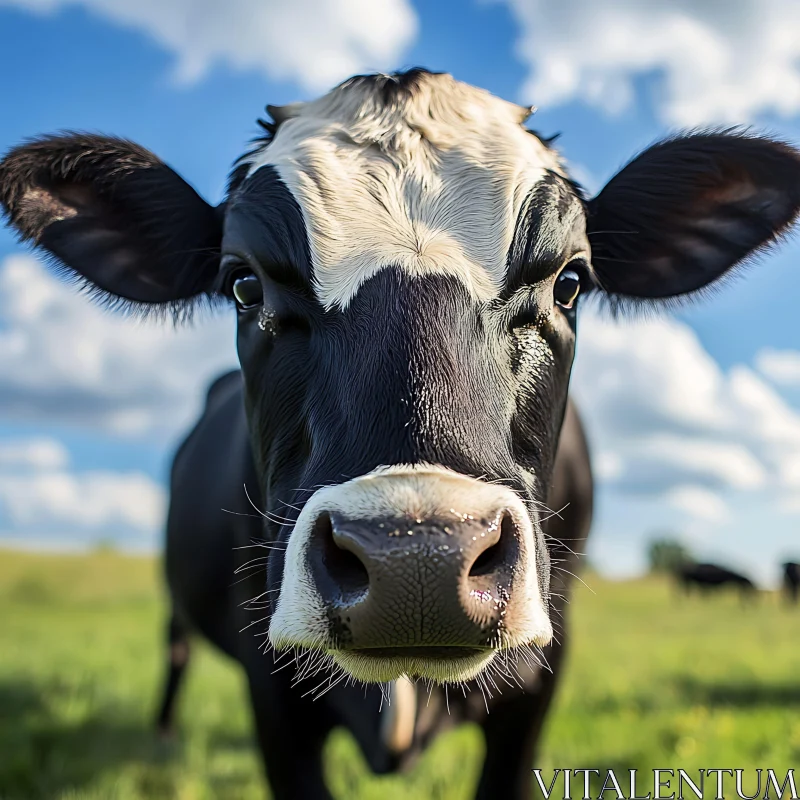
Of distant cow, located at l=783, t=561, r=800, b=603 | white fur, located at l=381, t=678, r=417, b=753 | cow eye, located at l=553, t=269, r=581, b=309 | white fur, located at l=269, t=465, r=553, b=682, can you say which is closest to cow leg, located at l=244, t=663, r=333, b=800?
white fur, located at l=381, t=678, r=417, b=753

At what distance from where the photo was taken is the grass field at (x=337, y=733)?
4988mm

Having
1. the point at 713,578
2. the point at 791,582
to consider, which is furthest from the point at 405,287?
the point at 713,578

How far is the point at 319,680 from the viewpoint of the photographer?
11.8 feet

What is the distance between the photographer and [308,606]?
6.97 feet

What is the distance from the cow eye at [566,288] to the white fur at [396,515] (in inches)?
42.5

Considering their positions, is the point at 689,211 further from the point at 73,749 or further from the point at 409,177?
the point at 73,749

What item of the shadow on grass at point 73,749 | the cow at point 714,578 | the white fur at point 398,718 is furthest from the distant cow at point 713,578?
the white fur at point 398,718

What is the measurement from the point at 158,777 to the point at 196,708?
7.78 feet

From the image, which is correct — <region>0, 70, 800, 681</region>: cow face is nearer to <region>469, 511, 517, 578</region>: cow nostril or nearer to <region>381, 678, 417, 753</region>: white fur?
<region>469, 511, 517, 578</region>: cow nostril

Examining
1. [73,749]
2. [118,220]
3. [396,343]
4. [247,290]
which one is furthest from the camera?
[73,749]

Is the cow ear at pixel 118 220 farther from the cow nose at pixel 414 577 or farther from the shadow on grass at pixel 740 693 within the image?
the shadow on grass at pixel 740 693

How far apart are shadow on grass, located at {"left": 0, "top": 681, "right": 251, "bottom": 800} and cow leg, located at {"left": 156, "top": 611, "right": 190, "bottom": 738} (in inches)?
5.4

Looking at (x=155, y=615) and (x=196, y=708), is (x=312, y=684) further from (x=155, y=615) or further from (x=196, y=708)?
(x=155, y=615)

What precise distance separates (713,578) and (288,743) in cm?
2281
